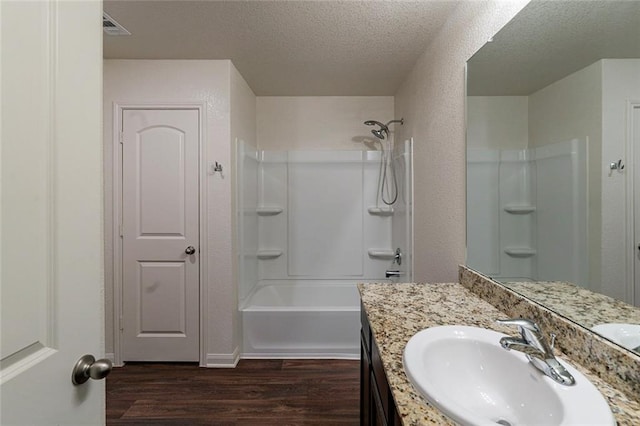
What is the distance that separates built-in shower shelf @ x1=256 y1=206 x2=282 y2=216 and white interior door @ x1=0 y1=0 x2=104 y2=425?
258 centimetres

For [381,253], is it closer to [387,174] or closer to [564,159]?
[387,174]

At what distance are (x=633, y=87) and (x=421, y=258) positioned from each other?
1.68 metres

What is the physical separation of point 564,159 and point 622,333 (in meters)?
0.54

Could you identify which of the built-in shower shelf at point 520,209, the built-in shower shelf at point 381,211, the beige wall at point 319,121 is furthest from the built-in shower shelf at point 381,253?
the built-in shower shelf at point 520,209

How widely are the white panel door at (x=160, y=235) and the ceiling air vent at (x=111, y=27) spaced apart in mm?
577

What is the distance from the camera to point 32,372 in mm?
545

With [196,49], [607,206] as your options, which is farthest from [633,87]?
[196,49]

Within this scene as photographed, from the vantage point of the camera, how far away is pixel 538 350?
76 centimetres

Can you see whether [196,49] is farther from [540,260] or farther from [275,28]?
[540,260]

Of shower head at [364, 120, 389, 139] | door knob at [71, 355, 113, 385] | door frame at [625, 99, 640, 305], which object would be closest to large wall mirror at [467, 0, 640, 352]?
door frame at [625, 99, 640, 305]

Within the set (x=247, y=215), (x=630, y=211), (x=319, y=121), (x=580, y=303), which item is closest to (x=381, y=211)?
(x=319, y=121)

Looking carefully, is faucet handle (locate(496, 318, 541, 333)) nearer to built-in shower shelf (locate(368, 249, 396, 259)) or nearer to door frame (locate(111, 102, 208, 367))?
door frame (locate(111, 102, 208, 367))

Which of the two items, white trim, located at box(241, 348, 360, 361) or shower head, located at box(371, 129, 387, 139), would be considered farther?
shower head, located at box(371, 129, 387, 139)

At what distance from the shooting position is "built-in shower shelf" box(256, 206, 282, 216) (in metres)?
3.32
